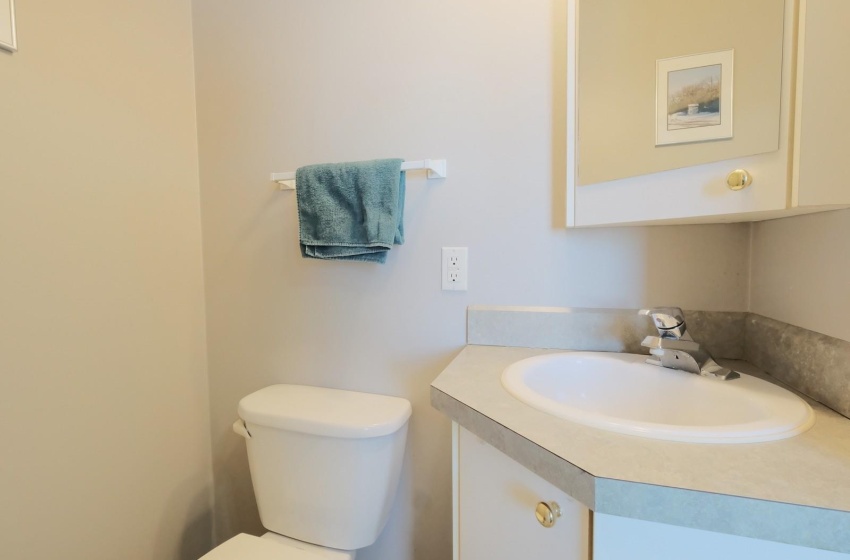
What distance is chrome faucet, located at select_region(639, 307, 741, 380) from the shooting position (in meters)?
0.82

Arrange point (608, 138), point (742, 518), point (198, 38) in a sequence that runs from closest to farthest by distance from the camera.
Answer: point (742, 518)
point (608, 138)
point (198, 38)

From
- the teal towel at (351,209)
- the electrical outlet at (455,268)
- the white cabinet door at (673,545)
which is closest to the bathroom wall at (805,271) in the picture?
the white cabinet door at (673,545)

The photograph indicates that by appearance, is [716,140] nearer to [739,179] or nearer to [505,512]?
[739,179]

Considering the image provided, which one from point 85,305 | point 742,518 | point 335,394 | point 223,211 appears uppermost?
point 223,211

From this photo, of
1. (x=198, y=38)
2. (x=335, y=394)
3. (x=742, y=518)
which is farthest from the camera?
(x=198, y=38)

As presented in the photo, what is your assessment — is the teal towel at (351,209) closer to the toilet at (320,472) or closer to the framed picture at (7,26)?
the toilet at (320,472)

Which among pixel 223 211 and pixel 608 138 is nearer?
pixel 608 138

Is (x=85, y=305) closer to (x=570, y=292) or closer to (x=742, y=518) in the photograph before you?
(x=570, y=292)

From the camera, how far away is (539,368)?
2.92 feet

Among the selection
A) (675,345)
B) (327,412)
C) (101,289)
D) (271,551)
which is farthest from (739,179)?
(101,289)

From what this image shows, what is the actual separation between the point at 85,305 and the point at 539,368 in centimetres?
112

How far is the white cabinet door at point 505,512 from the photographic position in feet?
1.81

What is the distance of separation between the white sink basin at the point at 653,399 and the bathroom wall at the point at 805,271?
15 centimetres

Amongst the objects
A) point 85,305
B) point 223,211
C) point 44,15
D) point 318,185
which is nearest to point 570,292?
point 318,185
